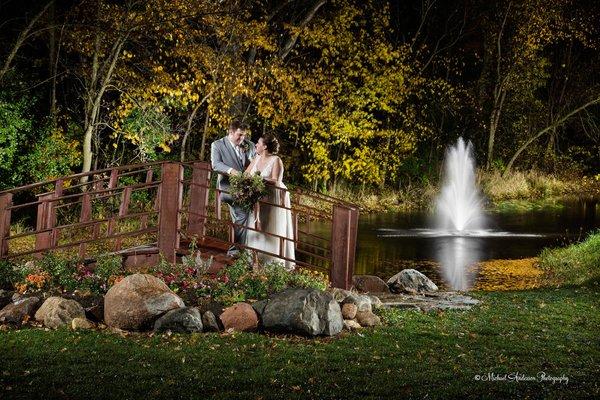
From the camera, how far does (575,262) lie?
16719mm

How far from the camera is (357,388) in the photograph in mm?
7176

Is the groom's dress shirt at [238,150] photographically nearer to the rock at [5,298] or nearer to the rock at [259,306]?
the rock at [259,306]

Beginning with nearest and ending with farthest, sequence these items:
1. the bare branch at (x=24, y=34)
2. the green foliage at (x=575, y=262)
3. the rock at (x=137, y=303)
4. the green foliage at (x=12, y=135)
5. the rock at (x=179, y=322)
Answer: the rock at (x=179, y=322) < the rock at (x=137, y=303) < the green foliage at (x=575, y=262) < the bare branch at (x=24, y=34) < the green foliage at (x=12, y=135)

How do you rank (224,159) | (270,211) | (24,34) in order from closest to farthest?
1. (270,211)
2. (224,159)
3. (24,34)

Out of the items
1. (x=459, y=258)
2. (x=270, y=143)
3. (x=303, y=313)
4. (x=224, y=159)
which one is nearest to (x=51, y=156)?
(x=224, y=159)

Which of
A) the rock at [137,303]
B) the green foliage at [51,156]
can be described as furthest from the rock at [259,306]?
the green foliage at [51,156]

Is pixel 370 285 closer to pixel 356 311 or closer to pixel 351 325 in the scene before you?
pixel 356 311

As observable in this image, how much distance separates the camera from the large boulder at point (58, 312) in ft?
30.6

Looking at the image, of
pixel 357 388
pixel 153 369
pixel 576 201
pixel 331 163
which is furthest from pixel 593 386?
pixel 576 201

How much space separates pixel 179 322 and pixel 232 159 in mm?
4390

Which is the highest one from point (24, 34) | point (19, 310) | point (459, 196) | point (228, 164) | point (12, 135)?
point (24, 34)

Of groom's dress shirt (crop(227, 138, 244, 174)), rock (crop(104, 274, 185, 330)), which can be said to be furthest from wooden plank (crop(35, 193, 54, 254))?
rock (crop(104, 274, 185, 330))

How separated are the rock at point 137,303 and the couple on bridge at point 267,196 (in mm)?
3008

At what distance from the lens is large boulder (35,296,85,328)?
9.33 m
